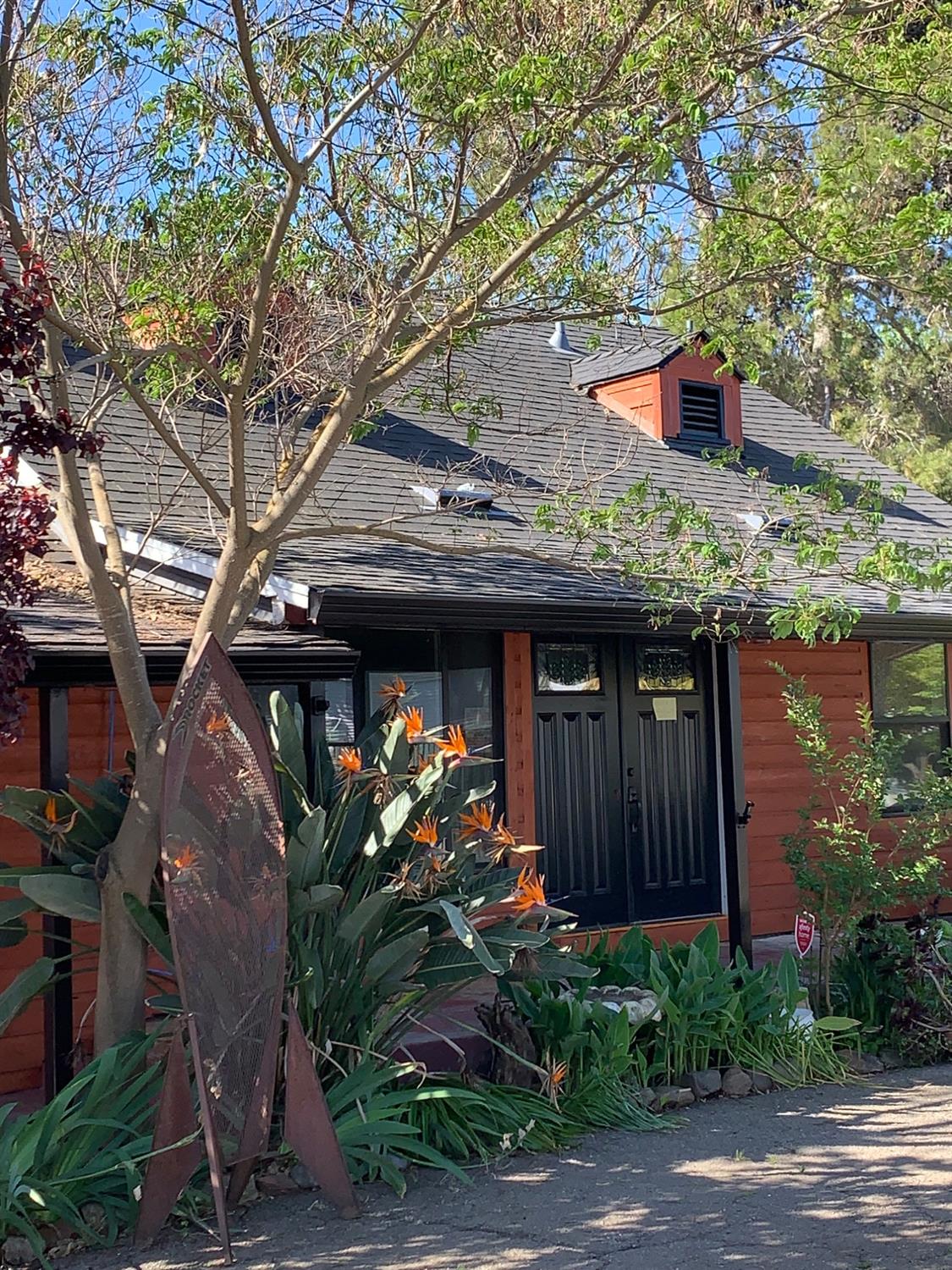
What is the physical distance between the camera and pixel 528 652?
34.8 ft

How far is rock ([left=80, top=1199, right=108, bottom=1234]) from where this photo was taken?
534cm

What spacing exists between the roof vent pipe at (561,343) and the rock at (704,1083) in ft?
33.3

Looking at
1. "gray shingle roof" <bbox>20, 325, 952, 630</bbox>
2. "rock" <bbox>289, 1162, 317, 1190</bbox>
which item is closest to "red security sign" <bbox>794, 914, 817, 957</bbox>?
"gray shingle roof" <bbox>20, 325, 952, 630</bbox>

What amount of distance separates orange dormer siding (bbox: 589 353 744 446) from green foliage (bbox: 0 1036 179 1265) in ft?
32.4

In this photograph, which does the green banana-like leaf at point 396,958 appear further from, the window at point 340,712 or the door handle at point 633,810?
the door handle at point 633,810

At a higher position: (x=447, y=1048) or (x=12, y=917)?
(x=12, y=917)

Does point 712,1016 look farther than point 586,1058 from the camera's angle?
Yes

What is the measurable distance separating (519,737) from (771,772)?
2.72 m

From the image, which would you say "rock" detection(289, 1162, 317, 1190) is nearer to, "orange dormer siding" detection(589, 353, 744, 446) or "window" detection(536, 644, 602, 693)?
"window" detection(536, 644, 602, 693)

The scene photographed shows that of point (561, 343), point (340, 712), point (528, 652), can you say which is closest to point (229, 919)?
point (340, 712)

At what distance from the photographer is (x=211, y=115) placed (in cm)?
729

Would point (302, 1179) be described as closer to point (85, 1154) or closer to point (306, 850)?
point (85, 1154)

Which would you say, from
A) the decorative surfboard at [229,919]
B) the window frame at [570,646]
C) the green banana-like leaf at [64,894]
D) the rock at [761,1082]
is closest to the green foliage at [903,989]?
the rock at [761,1082]

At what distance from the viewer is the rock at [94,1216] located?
534 cm
